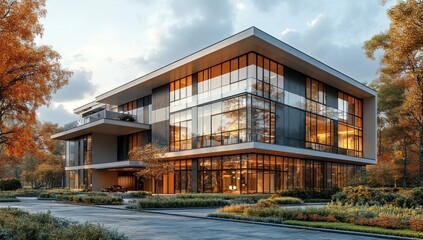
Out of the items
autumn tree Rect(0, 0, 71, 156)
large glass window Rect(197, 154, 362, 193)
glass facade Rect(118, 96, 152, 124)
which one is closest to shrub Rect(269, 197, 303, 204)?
large glass window Rect(197, 154, 362, 193)

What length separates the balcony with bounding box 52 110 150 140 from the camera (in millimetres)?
45094

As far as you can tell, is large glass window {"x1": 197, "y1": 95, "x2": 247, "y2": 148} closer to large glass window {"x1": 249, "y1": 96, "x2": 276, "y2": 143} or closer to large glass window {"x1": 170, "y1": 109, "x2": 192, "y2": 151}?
large glass window {"x1": 249, "y1": 96, "x2": 276, "y2": 143}

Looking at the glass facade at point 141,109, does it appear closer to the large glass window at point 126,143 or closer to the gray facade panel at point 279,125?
the large glass window at point 126,143

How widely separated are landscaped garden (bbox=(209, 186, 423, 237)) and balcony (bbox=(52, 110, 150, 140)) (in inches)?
1087

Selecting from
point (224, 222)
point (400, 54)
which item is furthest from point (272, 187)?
point (224, 222)

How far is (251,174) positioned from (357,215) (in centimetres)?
1867

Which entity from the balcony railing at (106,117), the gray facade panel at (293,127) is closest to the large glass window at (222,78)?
the gray facade panel at (293,127)

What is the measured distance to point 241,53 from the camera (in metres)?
34.2

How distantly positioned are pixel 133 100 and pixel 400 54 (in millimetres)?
33490

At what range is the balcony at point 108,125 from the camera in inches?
1775

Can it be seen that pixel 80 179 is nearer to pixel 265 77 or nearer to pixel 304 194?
pixel 265 77

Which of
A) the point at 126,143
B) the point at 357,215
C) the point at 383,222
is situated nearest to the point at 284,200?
the point at 357,215

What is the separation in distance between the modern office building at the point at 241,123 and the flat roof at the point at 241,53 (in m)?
0.09

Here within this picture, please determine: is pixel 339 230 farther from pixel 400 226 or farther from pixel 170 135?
pixel 170 135
